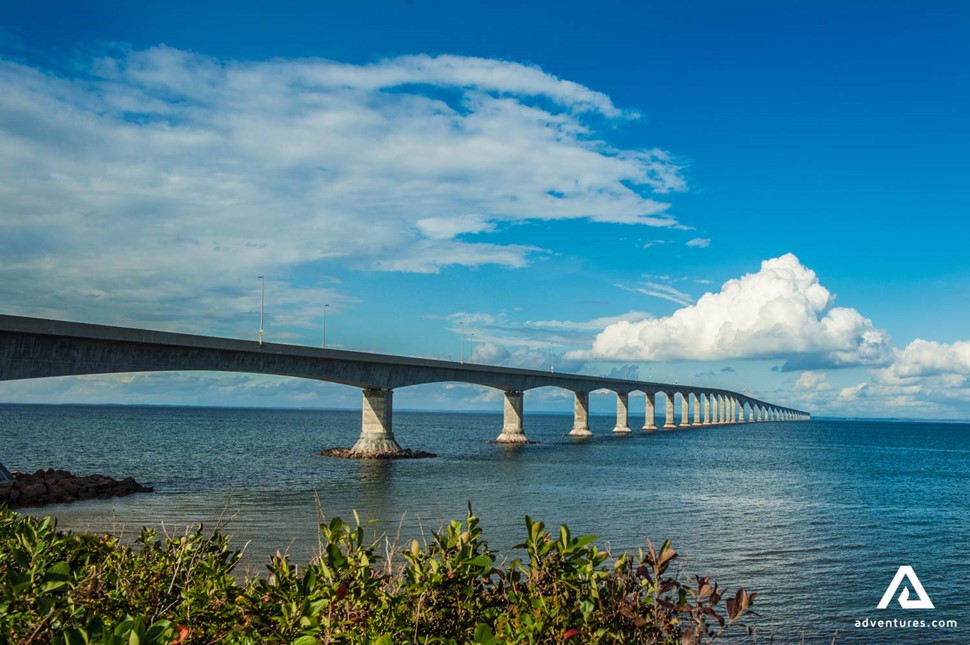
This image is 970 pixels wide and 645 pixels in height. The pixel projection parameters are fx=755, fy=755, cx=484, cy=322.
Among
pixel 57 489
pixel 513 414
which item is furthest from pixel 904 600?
pixel 513 414

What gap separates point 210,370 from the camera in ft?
182

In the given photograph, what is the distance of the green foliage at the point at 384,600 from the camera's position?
16.0ft

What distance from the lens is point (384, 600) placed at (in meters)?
5.94

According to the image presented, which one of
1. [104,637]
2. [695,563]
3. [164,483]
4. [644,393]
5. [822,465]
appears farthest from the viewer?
[644,393]

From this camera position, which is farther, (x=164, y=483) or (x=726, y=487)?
(x=726, y=487)

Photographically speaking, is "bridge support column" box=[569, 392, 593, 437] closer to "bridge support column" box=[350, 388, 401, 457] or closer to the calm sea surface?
the calm sea surface

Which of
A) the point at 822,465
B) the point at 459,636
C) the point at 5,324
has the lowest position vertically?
the point at 822,465

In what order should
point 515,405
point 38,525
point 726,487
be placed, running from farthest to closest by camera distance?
point 515,405, point 726,487, point 38,525

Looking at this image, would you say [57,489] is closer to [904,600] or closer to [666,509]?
[666,509]

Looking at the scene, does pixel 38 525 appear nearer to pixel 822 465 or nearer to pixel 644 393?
pixel 822 465

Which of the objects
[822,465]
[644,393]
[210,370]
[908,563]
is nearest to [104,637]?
[908,563]

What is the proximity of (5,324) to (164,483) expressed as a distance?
599 inches

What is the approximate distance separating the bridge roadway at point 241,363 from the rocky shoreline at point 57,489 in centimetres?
572

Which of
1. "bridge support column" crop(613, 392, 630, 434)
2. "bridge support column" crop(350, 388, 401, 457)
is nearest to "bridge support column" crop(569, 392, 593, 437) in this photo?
"bridge support column" crop(613, 392, 630, 434)
